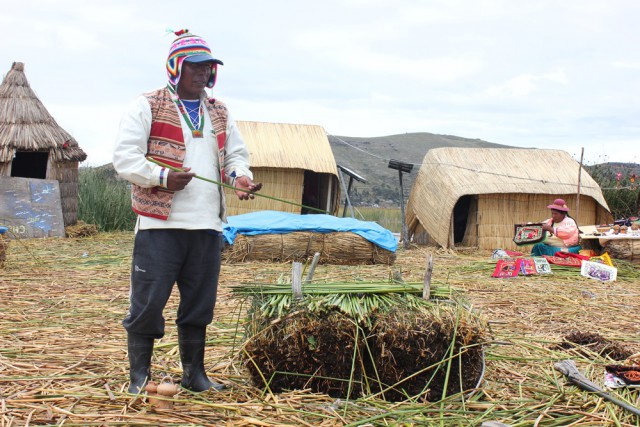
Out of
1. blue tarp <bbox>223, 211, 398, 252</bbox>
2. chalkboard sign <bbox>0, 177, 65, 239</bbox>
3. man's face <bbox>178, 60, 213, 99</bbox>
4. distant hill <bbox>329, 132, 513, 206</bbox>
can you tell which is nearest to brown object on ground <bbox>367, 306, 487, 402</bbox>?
man's face <bbox>178, 60, 213, 99</bbox>

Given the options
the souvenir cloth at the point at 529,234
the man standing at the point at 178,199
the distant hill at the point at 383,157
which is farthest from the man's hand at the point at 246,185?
the distant hill at the point at 383,157

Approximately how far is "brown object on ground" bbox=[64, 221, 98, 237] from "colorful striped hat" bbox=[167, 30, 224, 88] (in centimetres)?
1078

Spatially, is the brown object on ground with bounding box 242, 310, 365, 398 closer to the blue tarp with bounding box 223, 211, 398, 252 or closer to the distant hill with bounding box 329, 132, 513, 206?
the blue tarp with bounding box 223, 211, 398, 252

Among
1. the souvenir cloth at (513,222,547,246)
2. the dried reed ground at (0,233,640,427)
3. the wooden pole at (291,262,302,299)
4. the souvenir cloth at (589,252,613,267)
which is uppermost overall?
the souvenir cloth at (513,222,547,246)

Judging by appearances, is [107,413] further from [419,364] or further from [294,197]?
[294,197]

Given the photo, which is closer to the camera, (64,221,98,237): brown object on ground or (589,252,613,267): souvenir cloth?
(589,252,613,267): souvenir cloth

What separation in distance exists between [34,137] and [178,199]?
10878mm

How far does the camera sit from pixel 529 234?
394 inches

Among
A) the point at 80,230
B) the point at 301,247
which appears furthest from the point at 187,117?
the point at 80,230

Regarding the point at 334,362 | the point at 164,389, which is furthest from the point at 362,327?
the point at 164,389

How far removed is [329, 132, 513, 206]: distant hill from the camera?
122 ft

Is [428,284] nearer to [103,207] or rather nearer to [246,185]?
[246,185]

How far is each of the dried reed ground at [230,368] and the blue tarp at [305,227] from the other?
9.17 ft

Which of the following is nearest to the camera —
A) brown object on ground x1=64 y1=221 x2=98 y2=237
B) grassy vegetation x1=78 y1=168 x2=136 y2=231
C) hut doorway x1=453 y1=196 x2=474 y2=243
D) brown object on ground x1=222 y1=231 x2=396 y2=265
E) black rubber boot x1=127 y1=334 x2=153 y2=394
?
black rubber boot x1=127 y1=334 x2=153 y2=394
